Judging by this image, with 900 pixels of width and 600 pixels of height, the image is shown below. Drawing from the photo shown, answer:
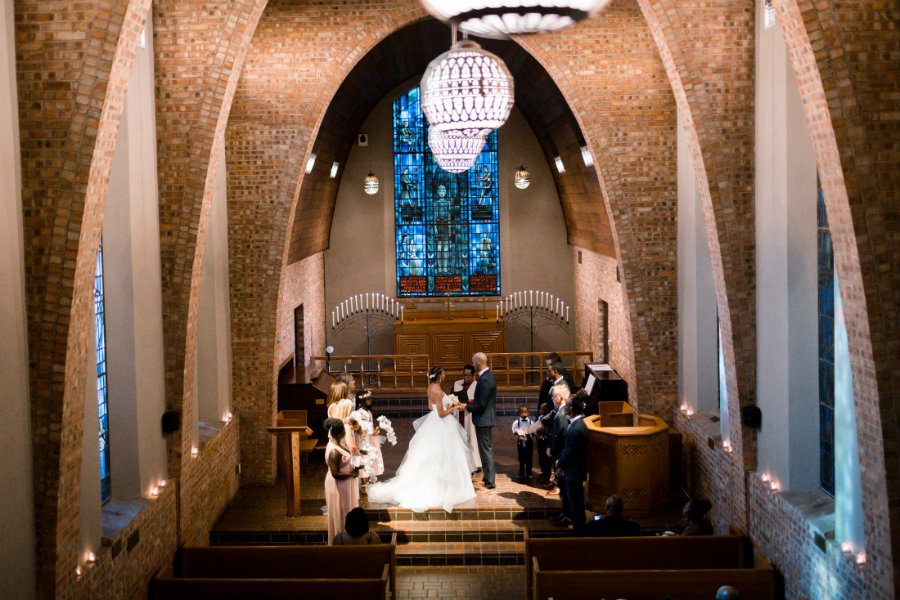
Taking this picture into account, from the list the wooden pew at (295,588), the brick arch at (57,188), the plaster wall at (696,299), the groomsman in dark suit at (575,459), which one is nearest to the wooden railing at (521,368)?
the plaster wall at (696,299)

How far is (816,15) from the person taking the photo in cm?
627

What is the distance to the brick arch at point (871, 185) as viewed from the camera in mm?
6176

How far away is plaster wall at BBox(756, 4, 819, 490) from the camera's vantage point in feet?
28.3

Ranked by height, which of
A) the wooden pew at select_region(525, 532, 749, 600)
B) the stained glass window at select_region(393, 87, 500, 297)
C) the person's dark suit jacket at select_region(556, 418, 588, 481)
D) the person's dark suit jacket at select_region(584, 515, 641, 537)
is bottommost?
the wooden pew at select_region(525, 532, 749, 600)

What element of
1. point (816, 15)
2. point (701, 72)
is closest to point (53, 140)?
point (816, 15)

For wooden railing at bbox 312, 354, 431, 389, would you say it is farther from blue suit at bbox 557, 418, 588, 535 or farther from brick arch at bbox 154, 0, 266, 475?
brick arch at bbox 154, 0, 266, 475

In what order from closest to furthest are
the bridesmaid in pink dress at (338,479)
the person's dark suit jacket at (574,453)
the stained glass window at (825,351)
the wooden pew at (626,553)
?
the stained glass window at (825,351)
the wooden pew at (626,553)
the bridesmaid in pink dress at (338,479)
the person's dark suit jacket at (574,453)

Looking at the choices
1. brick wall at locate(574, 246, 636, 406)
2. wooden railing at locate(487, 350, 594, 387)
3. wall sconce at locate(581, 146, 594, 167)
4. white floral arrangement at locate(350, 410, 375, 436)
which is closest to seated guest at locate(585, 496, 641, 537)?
white floral arrangement at locate(350, 410, 375, 436)

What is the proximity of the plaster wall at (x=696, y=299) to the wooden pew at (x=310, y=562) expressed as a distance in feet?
17.3

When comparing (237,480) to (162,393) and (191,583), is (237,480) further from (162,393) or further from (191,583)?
(191,583)

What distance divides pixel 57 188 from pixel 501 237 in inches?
612

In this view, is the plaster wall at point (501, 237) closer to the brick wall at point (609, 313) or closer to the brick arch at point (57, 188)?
the brick wall at point (609, 313)

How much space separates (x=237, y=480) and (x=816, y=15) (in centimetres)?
884

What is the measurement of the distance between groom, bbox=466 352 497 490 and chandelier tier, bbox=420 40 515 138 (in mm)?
4613
